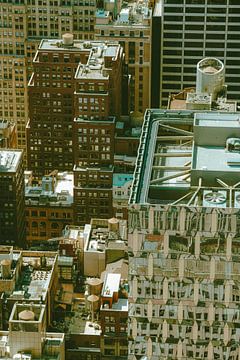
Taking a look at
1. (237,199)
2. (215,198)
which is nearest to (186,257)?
(215,198)

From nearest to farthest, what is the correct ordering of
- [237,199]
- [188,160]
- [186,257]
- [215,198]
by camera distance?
[186,257], [237,199], [215,198], [188,160]

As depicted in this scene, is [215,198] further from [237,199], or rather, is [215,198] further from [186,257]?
[186,257]

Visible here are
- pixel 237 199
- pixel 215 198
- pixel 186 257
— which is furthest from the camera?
pixel 215 198

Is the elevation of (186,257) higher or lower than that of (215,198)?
lower

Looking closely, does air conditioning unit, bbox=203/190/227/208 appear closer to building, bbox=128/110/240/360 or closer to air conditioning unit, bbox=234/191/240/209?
building, bbox=128/110/240/360

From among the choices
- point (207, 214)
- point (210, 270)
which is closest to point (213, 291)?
point (210, 270)

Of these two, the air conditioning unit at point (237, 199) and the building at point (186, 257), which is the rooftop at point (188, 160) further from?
the building at point (186, 257)

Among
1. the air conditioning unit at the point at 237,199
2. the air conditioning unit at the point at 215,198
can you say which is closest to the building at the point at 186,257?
the air conditioning unit at the point at 215,198
